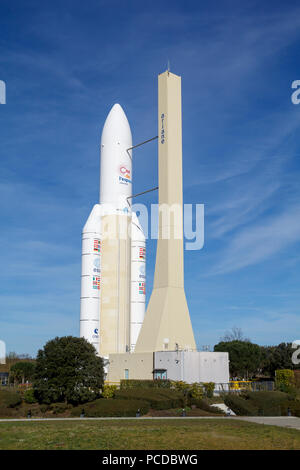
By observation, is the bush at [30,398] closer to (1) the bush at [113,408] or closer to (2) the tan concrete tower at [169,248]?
(1) the bush at [113,408]

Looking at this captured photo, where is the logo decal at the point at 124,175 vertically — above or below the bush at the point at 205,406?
above

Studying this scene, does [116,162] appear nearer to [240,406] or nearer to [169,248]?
[169,248]

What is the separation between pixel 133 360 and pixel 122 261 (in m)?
10.9

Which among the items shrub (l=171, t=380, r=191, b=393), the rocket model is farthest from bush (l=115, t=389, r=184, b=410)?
the rocket model

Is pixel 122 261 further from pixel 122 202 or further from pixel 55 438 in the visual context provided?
pixel 55 438

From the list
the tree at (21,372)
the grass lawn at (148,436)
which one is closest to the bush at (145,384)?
the grass lawn at (148,436)

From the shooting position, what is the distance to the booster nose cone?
163 feet

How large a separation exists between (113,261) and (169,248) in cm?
772

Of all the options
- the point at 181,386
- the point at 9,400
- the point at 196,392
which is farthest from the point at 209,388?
the point at 9,400

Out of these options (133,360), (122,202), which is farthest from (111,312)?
(122,202)

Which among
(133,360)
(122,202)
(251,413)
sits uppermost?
(122,202)

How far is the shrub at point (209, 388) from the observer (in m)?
35.5

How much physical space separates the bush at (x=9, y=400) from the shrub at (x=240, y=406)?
14717 millimetres
